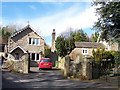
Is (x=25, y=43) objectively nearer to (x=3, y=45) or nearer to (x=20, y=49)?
(x=20, y=49)

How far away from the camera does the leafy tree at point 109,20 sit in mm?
20686

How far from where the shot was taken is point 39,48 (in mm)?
51156

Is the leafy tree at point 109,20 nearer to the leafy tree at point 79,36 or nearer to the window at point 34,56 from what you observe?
the window at point 34,56

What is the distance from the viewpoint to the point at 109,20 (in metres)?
21.7

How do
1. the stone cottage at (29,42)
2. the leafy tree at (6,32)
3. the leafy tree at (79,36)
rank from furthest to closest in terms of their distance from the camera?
the leafy tree at (79,36), the leafy tree at (6,32), the stone cottage at (29,42)

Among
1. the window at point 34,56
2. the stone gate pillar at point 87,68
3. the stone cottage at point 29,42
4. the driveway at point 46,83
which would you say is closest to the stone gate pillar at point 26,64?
Result: the driveway at point 46,83

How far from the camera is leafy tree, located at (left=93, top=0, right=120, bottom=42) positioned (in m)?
20.7

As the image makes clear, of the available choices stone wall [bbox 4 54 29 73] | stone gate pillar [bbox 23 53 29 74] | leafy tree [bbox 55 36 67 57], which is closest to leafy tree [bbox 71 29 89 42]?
leafy tree [bbox 55 36 67 57]

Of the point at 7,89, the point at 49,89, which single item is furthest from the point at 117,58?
the point at 7,89

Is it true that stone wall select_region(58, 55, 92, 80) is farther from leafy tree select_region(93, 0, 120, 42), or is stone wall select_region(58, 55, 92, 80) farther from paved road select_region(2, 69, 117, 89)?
leafy tree select_region(93, 0, 120, 42)

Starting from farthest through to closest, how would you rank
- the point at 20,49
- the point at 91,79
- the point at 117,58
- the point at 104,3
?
the point at 20,49 < the point at 117,58 < the point at 91,79 < the point at 104,3

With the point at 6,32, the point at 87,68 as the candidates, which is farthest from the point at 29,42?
the point at 87,68

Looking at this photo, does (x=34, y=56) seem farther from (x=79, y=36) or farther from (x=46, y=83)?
(x=46, y=83)

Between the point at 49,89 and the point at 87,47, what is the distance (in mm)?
41903
